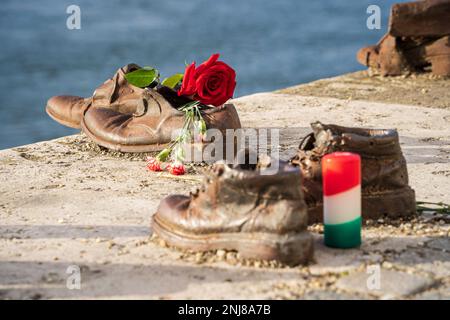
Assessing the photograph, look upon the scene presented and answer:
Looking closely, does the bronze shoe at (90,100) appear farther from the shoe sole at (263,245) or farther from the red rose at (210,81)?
the shoe sole at (263,245)

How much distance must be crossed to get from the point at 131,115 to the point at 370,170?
6.23 ft

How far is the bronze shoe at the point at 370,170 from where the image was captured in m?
3.55

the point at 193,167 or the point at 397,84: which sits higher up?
the point at 397,84

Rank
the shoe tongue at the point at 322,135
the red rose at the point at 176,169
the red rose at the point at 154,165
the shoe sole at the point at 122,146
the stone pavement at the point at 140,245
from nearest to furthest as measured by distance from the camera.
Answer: the stone pavement at the point at 140,245
the shoe tongue at the point at 322,135
the red rose at the point at 176,169
the red rose at the point at 154,165
the shoe sole at the point at 122,146

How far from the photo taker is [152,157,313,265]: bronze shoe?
10.00 feet

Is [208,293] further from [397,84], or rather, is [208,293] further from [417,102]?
[397,84]

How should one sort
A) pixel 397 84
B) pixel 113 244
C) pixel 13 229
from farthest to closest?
pixel 397 84
pixel 13 229
pixel 113 244

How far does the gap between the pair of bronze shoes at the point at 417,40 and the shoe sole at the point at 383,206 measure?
3998 millimetres

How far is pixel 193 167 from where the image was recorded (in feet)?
15.2

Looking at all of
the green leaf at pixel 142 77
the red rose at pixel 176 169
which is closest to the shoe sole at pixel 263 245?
the red rose at pixel 176 169

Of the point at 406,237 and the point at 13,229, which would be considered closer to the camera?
the point at 406,237

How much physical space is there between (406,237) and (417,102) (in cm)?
327
